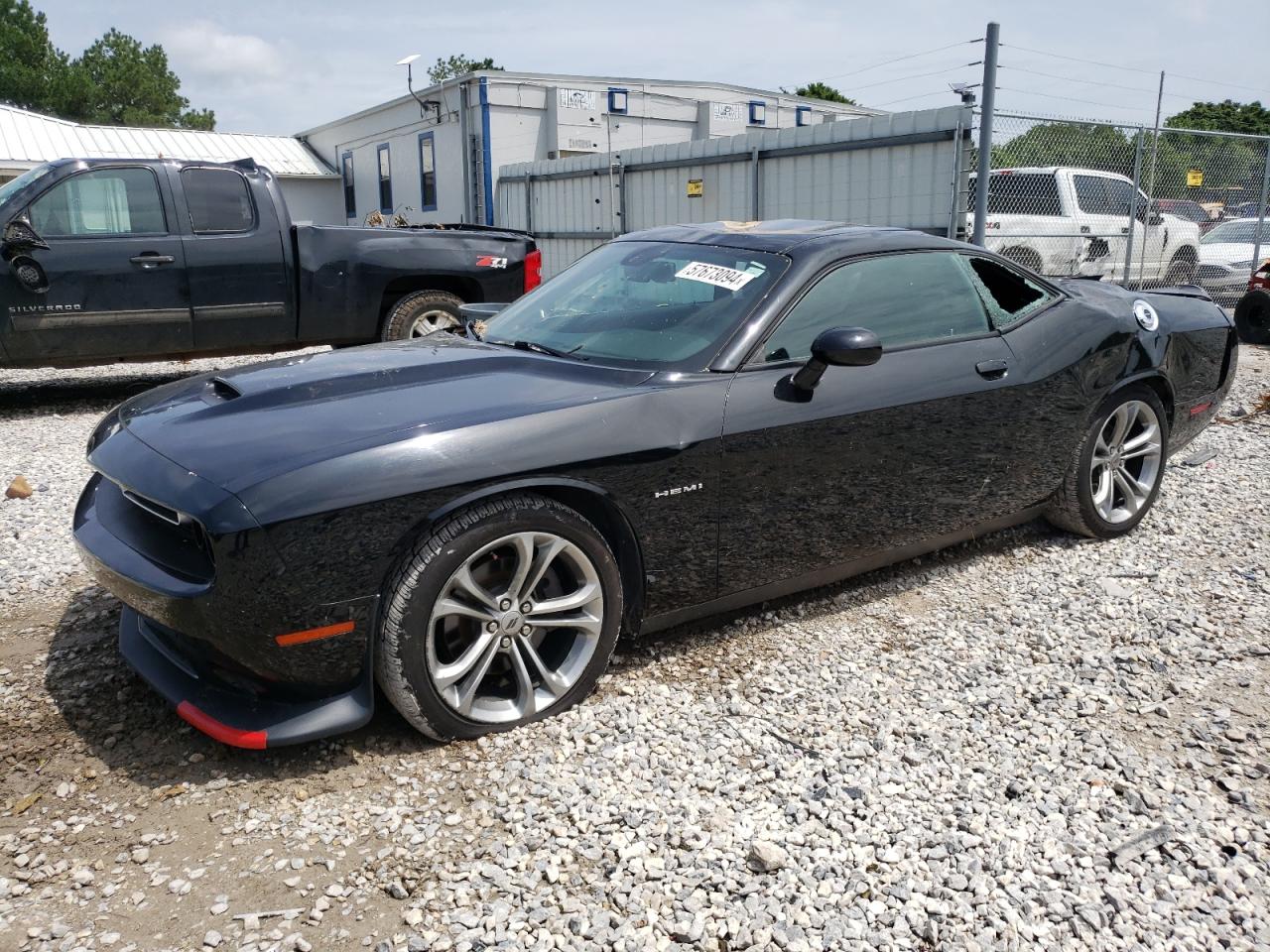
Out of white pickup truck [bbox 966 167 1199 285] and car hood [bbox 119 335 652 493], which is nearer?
car hood [bbox 119 335 652 493]

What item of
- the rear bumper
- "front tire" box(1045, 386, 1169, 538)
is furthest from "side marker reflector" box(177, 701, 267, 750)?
"front tire" box(1045, 386, 1169, 538)

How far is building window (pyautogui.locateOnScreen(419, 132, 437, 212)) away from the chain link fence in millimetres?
12782

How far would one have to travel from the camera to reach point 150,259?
24.6 ft

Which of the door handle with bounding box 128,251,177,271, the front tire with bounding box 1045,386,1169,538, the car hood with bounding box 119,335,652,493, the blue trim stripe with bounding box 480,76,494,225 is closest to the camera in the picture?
the car hood with bounding box 119,335,652,493

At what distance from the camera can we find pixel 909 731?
3045 mm

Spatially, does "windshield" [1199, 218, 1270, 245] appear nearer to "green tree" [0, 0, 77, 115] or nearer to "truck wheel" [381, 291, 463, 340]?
"truck wheel" [381, 291, 463, 340]

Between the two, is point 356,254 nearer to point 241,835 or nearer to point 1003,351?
point 1003,351

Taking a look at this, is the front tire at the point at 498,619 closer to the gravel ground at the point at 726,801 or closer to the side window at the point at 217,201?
the gravel ground at the point at 726,801

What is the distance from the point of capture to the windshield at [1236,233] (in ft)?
44.0

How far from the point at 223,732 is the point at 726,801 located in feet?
4.45

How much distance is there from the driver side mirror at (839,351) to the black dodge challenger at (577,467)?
0.5 inches

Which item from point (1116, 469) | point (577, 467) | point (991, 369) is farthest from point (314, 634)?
point (1116, 469)

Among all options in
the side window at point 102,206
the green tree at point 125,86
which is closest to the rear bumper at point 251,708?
the side window at point 102,206

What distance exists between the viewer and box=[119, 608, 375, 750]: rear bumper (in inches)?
103
